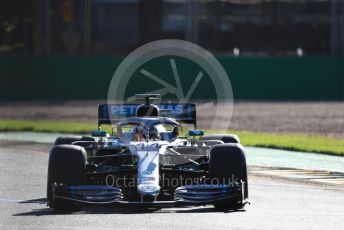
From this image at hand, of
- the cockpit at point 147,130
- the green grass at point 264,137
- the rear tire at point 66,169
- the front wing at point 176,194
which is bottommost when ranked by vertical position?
the green grass at point 264,137

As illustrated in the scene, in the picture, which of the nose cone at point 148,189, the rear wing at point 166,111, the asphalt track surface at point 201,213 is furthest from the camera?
the rear wing at point 166,111

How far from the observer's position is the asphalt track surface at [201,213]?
12.0m

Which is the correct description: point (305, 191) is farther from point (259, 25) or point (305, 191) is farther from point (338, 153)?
point (259, 25)

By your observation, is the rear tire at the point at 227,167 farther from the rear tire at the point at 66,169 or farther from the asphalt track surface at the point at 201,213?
the rear tire at the point at 66,169

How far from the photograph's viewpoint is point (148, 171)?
1326 centimetres

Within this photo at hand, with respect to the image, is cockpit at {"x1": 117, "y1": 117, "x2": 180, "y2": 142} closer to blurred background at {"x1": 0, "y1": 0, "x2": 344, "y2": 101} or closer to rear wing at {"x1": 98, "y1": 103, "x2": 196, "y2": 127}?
rear wing at {"x1": 98, "y1": 103, "x2": 196, "y2": 127}

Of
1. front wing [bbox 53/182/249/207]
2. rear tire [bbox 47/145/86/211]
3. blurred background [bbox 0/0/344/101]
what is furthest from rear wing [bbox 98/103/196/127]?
blurred background [bbox 0/0/344/101]

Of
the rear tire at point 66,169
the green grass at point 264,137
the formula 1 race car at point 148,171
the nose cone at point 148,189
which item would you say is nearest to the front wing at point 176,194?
the formula 1 race car at point 148,171

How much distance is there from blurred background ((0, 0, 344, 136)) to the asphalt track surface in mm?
31442

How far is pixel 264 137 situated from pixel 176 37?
79.6ft

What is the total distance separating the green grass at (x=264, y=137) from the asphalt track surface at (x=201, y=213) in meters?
6.79

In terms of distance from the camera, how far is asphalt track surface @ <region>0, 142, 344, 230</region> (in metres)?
12.0

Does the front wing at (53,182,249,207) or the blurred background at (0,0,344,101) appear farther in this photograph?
the blurred background at (0,0,344,101)

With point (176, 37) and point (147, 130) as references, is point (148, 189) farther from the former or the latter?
point (176, 37)
